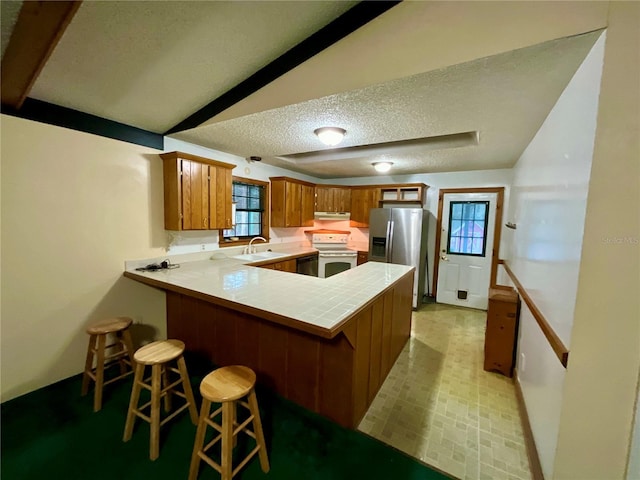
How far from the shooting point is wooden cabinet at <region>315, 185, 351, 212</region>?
498 cm

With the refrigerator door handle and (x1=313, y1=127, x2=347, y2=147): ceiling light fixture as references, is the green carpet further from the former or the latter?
the refrigerator door handle

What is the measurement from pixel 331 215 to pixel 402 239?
4.71 feet

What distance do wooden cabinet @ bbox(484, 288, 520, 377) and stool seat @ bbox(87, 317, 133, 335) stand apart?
132 inches

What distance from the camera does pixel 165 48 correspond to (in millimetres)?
1576

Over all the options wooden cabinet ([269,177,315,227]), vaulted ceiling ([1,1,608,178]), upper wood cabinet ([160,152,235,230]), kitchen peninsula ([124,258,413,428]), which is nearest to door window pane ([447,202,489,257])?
vaulted ceiling ([1,1,608,178])

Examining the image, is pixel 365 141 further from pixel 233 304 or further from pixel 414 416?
pixel 414 416

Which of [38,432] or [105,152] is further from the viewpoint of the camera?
[105,152]

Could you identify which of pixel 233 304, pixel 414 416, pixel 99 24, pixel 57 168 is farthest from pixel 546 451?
pixel 57 168

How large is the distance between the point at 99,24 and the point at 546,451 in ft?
11.0

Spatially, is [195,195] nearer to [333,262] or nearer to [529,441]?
[333,262]

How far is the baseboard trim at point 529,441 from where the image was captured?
1.45m

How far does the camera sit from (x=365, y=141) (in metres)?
2.73

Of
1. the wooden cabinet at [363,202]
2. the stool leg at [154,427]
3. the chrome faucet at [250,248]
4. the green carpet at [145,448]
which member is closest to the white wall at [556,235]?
the green carpet at [145,448]

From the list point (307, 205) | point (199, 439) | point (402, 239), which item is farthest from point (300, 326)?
point (307, 205)
